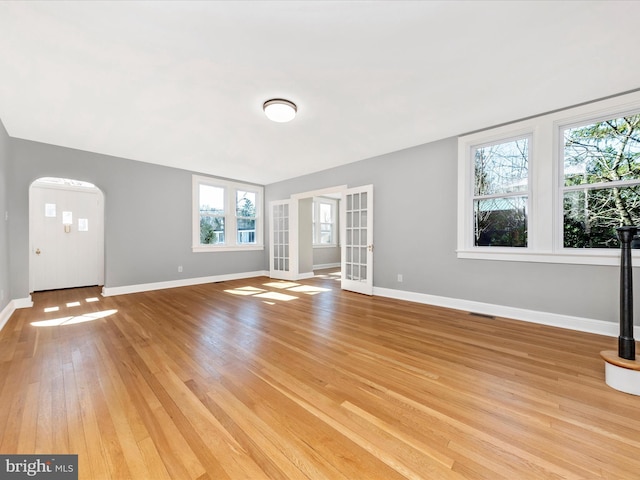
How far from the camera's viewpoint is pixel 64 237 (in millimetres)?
5250

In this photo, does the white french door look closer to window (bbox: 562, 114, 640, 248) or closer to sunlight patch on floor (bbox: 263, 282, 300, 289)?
sunlight patch on floor (bbox: 263, 282, 300, 289)

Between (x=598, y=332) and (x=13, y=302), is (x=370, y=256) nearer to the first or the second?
(x=598, y=332)

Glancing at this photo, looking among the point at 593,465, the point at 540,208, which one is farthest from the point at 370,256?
the point at 593,465

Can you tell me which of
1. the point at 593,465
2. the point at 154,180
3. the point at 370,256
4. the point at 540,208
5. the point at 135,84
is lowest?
the point at 593,465

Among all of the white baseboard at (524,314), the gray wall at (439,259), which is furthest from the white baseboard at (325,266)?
the white baseboard at (524,314)

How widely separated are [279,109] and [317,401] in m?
2.86

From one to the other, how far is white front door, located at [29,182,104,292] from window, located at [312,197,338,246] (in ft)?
18.7

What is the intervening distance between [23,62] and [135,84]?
2.69 feet

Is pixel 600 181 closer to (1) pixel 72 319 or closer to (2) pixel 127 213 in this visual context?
(1) pixel 72 319

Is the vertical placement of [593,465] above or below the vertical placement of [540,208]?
below

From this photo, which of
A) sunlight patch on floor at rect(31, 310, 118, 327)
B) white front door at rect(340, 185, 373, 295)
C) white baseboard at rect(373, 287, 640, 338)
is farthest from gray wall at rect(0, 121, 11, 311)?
white baseboard at rect(373, 287, 640, 338)

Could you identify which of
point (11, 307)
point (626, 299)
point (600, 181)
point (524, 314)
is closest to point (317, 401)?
point (626, 299)

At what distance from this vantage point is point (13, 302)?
12.5 ft

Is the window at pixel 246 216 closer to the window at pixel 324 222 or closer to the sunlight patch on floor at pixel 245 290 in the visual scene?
the sunlight patch on floor at pixel 245 290
